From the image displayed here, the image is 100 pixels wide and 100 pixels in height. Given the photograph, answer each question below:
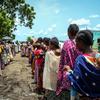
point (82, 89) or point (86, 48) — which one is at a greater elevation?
point (86, 48)

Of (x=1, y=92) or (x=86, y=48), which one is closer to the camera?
(x=86, y=48)

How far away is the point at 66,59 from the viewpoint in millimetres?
6230

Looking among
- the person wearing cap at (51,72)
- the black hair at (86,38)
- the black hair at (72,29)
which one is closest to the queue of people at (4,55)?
the person wearing cap at (51,72)

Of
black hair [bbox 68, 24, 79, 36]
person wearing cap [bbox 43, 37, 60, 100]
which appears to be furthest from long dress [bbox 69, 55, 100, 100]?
person wearing cap [bbox 43, 37, 60, 100]

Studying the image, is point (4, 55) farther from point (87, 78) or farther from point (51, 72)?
point (87, 78)

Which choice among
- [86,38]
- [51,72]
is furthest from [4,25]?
[86,38]

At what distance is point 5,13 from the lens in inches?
1230

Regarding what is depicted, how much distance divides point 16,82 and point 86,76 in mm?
11312

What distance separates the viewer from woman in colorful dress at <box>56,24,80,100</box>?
20.5 ft

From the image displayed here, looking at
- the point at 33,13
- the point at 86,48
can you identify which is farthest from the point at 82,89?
the point at 33,13

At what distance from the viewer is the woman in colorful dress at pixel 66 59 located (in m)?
6.23

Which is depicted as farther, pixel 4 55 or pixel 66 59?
pixel 4 55

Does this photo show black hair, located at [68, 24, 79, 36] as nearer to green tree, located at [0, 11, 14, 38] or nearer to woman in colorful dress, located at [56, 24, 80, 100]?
woman in colorful dress, located at [56, 24, 80, 100]

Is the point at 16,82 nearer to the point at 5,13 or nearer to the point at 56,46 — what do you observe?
the point at 56,46
